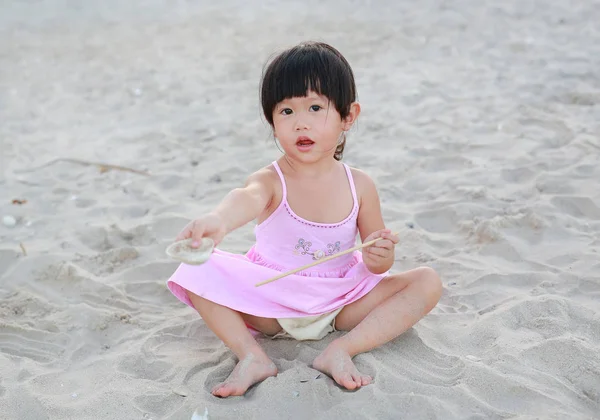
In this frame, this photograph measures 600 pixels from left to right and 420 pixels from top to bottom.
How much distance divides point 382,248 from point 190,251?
0.66 meters

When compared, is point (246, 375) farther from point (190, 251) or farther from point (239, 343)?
point (190, 251)

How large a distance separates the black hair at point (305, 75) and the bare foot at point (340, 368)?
76 centimetres

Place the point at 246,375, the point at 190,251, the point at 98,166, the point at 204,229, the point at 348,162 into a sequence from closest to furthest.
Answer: the point at 190,251, the point at 204,229, the point at 246,375, the point at 348,162, the point at 98,166

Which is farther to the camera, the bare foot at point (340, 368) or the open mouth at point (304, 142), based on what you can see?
the open mouth at point (304, 142)

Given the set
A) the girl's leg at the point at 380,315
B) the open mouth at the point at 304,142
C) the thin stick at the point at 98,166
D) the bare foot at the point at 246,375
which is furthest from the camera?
the thin stick at the point at 98,166

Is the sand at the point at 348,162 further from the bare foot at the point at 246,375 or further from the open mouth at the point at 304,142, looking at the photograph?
the open mouth at the point at 304,142

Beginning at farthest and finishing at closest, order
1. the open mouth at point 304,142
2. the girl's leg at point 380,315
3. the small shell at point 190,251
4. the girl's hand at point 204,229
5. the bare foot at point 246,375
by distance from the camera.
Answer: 1. the open mouth at point 304,142
2. the girl's leg at point 380,315
3. the bare foot at point 246,375
4. the girl's hand at point 204,229
5. the small shell at point 190,251

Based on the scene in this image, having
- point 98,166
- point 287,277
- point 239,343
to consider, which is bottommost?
point 98,166

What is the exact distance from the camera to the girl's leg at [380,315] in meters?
2.06

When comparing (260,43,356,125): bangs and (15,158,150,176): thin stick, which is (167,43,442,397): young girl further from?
(15,158,150,176): thin stick

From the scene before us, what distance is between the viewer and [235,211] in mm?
2045

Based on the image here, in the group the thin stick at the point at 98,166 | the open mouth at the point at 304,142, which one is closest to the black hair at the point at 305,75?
the open mouth at the point at 304,142

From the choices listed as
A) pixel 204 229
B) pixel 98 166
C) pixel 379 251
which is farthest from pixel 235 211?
pixel 98 166

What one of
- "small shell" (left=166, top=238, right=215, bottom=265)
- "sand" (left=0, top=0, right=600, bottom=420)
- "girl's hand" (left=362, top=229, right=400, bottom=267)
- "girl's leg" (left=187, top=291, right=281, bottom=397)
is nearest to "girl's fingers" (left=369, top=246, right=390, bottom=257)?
"girl's hand" (left=362, top=229, right=400, bottom=267)
